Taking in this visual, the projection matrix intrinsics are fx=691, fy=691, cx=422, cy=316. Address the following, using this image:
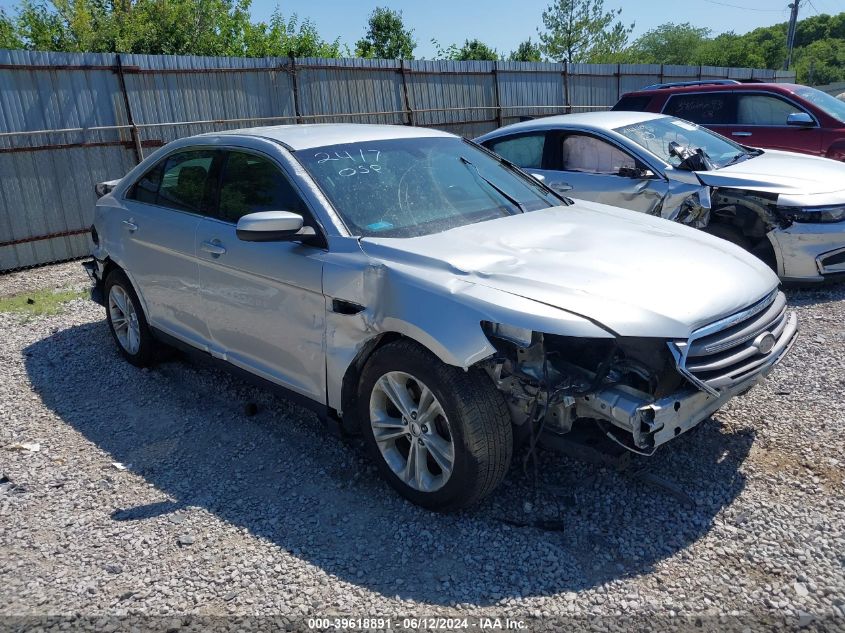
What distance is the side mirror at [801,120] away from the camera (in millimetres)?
8619

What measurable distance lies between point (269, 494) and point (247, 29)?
24.7 metres

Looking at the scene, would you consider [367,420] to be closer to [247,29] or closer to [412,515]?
[412,515]

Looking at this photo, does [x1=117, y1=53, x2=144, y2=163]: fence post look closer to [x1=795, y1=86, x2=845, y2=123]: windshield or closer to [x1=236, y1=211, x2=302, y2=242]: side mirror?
[x1=236, y1=211, x2=302, y2=242]: side mirror

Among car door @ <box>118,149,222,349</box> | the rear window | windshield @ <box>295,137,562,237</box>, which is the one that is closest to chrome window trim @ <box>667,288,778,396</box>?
windshield @ <box>295,137,562,237</box>

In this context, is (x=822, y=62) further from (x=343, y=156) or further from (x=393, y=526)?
(x=393, y=526)

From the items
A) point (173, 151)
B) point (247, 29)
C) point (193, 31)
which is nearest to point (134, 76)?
point (173, 151)

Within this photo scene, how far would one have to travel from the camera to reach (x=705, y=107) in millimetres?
9508

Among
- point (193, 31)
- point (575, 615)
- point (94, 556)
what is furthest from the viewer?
point (193, 31)

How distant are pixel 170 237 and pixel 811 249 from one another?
17.2ft

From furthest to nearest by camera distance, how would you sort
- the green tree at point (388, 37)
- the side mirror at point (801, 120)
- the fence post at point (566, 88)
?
1. the green tree at point (388, 37)
2. the fence post at point (566, 88)
3. the side mirror at point (801, 120)

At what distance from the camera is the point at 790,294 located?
21.0 feet

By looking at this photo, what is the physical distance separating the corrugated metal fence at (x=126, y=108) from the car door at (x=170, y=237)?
189 inches

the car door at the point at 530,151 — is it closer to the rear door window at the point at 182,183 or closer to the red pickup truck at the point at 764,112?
the red pickup truck at the point at 764,112

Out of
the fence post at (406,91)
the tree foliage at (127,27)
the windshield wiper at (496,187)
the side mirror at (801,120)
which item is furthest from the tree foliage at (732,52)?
the windshield wiper at (496,187)
